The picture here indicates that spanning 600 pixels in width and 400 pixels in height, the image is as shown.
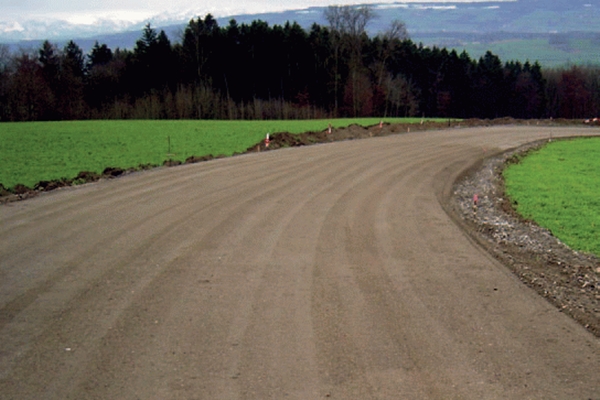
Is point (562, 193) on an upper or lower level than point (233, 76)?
lower

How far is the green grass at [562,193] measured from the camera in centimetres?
1387

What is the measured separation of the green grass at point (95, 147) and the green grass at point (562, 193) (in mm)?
15008

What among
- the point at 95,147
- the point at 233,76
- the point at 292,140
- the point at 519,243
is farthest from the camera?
the point at 233,76

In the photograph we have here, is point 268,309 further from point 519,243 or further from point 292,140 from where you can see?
point 292,140

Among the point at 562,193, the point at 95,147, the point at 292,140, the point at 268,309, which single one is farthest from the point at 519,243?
the point at 95,147

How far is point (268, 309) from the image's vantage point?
27.4ft

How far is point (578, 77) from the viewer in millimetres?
107312

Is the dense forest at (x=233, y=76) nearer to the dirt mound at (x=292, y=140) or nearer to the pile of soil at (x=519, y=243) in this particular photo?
the dirt mound at (x=292, y=140)

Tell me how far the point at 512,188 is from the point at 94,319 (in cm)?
1646

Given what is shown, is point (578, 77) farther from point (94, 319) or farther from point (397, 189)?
point (94, 319)

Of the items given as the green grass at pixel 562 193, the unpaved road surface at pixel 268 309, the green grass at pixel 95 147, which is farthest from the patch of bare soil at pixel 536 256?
the green grass at pixel 95 147

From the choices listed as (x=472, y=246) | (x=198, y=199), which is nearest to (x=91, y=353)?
(x=472, y=246)

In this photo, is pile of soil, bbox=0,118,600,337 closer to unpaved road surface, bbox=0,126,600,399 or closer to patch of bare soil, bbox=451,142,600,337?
patch of bare soil, bbox=451,142,600,337

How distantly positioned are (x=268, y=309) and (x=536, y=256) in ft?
20.6
